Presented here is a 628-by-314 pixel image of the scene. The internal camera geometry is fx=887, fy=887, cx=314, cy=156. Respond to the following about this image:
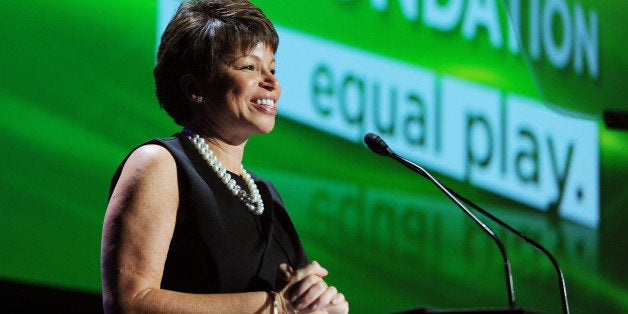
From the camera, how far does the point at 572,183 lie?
3707 millimetres

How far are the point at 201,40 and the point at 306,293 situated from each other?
62 centimetres

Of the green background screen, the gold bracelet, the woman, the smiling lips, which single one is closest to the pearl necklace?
the woman

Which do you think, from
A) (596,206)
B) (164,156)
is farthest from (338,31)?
(164,156)

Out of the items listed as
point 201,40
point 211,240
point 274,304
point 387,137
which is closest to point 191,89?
point 201,40

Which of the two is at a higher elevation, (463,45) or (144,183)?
(144,183)

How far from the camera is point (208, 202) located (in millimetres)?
1831

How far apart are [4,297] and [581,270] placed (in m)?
2.29

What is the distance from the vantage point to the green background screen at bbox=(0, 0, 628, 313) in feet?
8.75

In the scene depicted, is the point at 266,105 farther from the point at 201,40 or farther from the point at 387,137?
the point at 387,137

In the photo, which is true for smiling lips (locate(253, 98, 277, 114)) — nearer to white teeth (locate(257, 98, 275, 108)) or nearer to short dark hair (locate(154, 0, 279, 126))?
white teeth (locate(257, 98, 275, 108))

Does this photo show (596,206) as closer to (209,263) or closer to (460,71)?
(460,71)

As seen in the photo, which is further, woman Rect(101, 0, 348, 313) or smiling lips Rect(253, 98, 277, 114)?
smiling lips Rect(253, 98, 277, 114)

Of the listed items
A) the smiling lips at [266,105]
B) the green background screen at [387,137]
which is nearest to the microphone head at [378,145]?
the smiling lips at [266,105]

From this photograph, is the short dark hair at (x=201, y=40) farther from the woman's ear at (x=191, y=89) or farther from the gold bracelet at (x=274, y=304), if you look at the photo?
the gold bracelet at (x=274, y=304)
